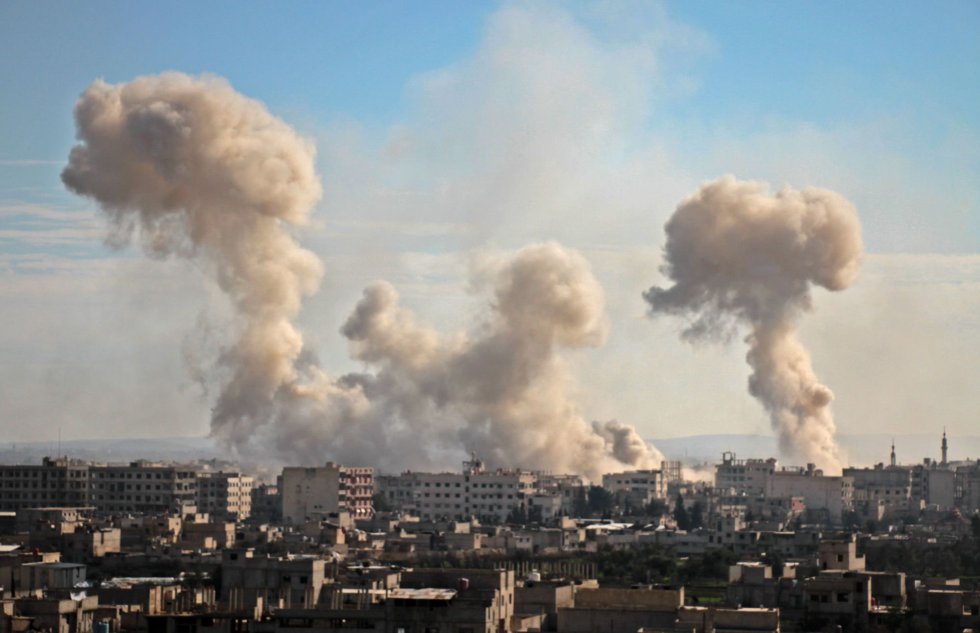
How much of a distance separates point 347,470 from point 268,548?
33.9 metres

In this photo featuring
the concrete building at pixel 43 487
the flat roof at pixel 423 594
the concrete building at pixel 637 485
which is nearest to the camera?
the flat roof at pixel 423 594

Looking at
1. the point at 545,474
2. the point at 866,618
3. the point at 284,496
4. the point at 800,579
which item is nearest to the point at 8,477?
the point at 284,496

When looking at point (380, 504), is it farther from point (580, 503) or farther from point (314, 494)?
point (580, 503)

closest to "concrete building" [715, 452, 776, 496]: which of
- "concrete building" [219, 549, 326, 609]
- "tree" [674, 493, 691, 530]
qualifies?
"tree" [674, 493, 691, 530]

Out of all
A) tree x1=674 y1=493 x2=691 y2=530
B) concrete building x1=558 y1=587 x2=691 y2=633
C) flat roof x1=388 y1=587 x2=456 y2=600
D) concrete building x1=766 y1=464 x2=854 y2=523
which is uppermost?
concrete building x1=766 y1=464 x2=854 y2=523

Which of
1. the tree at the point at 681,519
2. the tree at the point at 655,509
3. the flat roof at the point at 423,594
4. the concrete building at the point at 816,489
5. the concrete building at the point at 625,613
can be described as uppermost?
the concrete building at the point at 816,489

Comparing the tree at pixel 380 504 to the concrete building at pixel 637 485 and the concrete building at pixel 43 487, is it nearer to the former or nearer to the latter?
the concrete building at pixel 637 485

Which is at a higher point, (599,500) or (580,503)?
(599,500)

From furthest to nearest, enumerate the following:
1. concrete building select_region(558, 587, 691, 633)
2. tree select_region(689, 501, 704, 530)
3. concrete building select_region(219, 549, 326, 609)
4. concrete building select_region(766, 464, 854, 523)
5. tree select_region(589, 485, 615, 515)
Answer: concrete building select_region(766, 464, 854, 523), tree select_region(589, 485, 615, 515), tree select_region(689, 501, 704, 530), concrete building select_region(219, 549, 326, 609), concrete building select_region(558, 587, 691, 633)

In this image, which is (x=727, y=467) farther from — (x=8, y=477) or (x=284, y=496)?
(x=8, y=477)

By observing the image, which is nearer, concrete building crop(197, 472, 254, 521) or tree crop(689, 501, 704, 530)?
tree crop(689, 501, 704, 530)

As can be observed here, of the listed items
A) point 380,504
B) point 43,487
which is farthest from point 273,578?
point 380,504

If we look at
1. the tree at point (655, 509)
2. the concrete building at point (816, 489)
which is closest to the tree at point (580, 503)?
the tree at point (655, 509)

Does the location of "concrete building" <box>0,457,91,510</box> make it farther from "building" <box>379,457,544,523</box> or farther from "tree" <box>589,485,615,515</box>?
"tree" <box>589,485,615,515</box>
